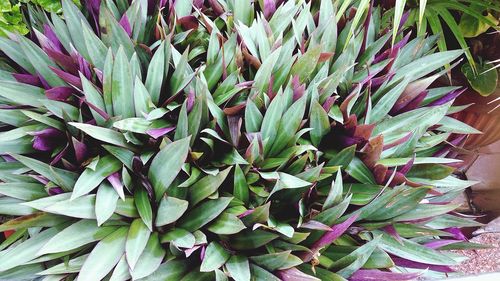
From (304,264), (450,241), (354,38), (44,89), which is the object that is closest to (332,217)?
(304,264)

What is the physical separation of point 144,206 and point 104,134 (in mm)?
166

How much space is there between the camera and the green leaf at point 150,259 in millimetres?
911

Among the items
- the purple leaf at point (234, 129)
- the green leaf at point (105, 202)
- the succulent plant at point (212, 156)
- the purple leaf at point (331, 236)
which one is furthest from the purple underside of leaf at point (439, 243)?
the green leaf at point (105, 202)

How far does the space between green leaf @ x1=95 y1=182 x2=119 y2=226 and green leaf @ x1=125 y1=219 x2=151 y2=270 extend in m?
0.06

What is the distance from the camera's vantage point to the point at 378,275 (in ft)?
3.22

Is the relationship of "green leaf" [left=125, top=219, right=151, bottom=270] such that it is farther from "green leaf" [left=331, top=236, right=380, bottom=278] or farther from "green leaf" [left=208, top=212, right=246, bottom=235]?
"green leaf" [left=331, top=236, right=380, bottom=278]

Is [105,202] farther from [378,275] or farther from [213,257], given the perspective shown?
[378,275]

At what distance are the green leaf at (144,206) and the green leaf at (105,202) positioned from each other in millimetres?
46

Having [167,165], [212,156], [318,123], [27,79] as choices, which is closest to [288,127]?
[318,123]

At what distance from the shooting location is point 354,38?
1266 mm

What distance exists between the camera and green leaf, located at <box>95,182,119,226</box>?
92 cm

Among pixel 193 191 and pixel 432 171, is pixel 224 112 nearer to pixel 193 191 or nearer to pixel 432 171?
pixel 193 191

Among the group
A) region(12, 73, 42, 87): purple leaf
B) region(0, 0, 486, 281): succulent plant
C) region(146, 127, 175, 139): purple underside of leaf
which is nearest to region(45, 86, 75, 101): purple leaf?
region(0, 0, 486, 281): succulent plant

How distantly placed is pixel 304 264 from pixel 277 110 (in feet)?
1.07
